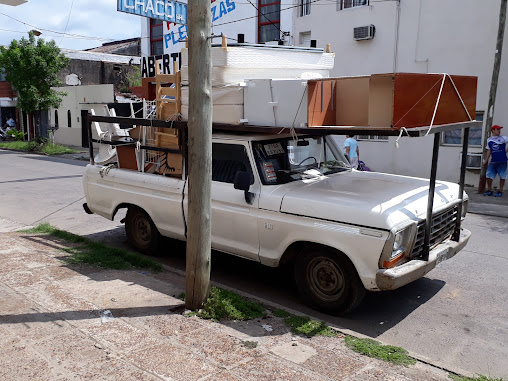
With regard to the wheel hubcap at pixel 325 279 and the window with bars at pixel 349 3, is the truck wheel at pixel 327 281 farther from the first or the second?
the window with bars at pixel 349 3

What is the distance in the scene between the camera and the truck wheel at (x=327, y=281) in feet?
16.2

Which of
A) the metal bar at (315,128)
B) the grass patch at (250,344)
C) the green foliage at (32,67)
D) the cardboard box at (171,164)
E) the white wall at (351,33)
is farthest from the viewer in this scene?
the green foliage at (32,67)

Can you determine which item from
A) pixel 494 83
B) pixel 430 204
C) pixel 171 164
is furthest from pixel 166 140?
pixel 494 83

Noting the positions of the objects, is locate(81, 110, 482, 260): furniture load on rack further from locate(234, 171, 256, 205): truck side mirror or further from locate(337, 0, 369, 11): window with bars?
locate(337, 0, 369, 11): window with bars

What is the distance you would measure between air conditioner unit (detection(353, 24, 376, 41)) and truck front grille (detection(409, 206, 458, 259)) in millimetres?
10549

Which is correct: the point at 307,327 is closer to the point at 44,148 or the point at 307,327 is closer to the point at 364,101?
the point at 364,101

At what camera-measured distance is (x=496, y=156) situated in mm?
12172

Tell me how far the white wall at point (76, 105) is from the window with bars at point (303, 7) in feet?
39.3

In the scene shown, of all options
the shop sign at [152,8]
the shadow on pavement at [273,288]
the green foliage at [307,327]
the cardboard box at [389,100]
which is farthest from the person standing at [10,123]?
the green foliage at [307,327]

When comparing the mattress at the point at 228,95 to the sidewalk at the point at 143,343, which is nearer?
the sidewalk at the point at 143,343

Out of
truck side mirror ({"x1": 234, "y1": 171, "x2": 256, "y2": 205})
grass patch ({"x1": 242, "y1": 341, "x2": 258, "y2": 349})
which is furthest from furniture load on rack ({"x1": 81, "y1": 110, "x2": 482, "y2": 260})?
grass patch ({"x1": 242, "y1": 341, "x2": 258, "y2": 349})

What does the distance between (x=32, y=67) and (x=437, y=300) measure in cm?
2431

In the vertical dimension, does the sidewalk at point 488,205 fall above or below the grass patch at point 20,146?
above

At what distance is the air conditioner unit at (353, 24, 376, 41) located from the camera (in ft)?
49.2
